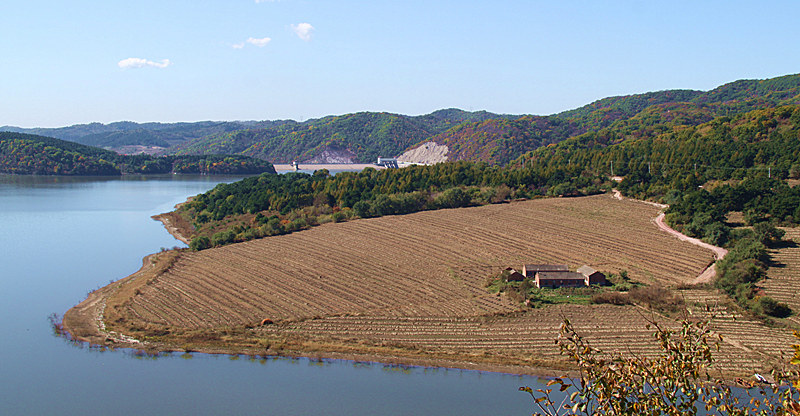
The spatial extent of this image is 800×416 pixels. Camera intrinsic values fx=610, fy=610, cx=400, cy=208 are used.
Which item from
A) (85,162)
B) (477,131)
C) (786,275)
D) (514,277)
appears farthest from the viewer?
(477,131)

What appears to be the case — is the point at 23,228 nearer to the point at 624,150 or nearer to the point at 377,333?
the point at 377,333

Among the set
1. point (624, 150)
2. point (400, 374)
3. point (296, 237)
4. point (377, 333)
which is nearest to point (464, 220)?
point (296, 237)

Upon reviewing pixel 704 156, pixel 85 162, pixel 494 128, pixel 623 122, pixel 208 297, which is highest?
pixel 623 122

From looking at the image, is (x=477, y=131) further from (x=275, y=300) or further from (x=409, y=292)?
(x=275, y=300)

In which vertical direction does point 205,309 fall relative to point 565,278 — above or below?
below

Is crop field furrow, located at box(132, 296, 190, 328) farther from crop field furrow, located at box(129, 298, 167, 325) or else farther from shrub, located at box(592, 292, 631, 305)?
shrub, located at box(592, 292, 631, 305)

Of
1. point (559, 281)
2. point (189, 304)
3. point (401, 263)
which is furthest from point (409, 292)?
point (189, 304)

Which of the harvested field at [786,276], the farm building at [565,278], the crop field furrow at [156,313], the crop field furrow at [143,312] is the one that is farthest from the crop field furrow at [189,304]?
the harvested field at [786,276]

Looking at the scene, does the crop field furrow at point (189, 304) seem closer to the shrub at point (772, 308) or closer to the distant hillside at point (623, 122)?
the shrub at point (772, 308)
